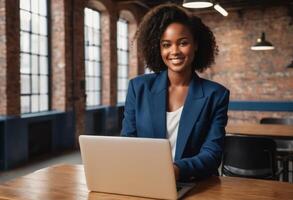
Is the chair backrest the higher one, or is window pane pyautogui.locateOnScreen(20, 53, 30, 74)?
window pane pyautogui.locateOnScreen(20, 53, 30, 74)

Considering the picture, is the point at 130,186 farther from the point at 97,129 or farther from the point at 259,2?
the point at 259,2

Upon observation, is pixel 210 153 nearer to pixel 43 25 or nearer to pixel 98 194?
pixel 98 194

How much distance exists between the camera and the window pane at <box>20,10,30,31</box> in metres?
6.30

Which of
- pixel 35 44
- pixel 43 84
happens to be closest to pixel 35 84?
pixel 43 84

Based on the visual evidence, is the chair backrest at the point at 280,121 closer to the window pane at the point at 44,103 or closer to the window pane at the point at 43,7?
the window pane at the point at 44,103

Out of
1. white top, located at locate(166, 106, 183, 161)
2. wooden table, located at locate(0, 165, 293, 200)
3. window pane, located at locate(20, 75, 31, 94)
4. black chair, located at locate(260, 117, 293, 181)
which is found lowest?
black chair, located at locate(260, 117, 293, 181)

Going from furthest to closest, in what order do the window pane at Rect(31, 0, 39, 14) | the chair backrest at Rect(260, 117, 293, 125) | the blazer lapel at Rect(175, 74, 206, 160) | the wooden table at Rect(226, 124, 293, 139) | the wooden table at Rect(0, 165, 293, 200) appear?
the window pane at Rect(31, 0, 39, 14) < the chair backrest at Rect(260, 117, 293, 125) < the wooden table at Rect(226, 124, 293, 139) < the blazer lapel at Rect(175, 74, 206, 160) < the wooden table at Rect(0, 165, 293, 200)

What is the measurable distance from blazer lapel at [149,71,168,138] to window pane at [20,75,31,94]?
4949 millimetres

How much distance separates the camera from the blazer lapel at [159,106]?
5.76 feet

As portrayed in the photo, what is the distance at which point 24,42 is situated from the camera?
639 centimetres

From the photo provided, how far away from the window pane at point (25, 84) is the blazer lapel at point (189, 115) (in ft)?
16.7

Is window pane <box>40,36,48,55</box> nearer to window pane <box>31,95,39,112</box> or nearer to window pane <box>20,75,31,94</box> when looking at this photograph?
window pane <box>20,75,31,94</box>

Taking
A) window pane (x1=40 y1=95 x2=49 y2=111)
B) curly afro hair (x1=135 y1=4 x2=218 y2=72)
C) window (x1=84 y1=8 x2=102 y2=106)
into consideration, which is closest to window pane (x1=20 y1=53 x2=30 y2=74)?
window pane (x1=40 y1=95 x2=49 y2=111)

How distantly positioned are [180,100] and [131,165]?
53 centimetres
